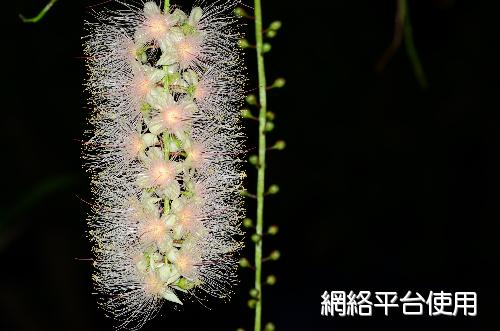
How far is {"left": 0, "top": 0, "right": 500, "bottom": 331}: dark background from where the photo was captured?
2215mm

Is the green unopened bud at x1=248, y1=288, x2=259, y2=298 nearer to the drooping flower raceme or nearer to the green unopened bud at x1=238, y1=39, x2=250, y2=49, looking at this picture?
the drooping flower raceme

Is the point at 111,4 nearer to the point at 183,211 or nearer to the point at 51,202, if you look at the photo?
the point at 183,211

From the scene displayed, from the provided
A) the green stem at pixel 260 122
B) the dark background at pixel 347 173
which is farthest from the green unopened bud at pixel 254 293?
the dark background at pixel 347 173

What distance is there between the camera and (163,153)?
0.89 metres

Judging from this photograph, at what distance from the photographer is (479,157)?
7.97ft

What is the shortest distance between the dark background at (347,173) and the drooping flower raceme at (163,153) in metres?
1.20

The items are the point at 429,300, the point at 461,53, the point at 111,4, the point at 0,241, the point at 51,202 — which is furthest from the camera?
the point at 461,53

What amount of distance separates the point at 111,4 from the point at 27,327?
1.43 meters

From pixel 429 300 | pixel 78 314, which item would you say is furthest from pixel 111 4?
pixel 78 314

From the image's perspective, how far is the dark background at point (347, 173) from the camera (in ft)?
7.27

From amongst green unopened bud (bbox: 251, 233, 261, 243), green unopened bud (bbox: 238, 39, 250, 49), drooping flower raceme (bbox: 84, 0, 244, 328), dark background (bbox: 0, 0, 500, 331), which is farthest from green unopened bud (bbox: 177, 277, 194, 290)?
dark background (bbox: 0, 0, 500, 331)

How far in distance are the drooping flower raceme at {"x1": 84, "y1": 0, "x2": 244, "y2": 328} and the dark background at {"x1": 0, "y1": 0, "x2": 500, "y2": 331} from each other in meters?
1.20

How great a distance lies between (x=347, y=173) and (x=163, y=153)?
1564mm

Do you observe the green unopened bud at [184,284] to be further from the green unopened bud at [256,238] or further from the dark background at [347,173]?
the dark background at [347,173]
